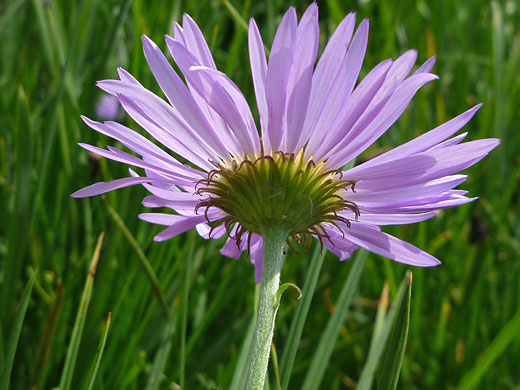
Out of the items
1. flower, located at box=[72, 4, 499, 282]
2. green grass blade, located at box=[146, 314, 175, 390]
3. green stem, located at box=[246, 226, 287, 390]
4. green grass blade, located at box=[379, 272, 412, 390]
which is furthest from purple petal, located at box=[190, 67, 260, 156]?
green grass blade, located at box=[146, 314, 175, 390]

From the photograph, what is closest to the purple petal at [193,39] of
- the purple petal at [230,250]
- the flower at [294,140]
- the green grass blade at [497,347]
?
the flower at [294,140]

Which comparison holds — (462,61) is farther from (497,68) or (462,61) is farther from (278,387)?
(278,387)

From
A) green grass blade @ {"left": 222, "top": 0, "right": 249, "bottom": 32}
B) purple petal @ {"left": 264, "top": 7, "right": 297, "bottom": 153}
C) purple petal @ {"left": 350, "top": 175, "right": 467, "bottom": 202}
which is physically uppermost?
green grass blade @ {"left": 222, "top": 0, "right": 249, "bottom": 32}

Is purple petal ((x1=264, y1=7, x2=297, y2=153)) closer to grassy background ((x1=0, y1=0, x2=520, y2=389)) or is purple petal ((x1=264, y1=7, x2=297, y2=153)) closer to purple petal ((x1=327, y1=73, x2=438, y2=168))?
purple petal ((x1=327, y1=73, x2=438, y2=168))

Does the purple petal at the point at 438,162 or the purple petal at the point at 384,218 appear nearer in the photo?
the purple petal at the point at 438,162

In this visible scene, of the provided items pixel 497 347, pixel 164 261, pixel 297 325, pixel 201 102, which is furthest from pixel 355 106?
pixel 164 261

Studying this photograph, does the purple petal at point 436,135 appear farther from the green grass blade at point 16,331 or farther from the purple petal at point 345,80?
the green grass blade at point 16,331

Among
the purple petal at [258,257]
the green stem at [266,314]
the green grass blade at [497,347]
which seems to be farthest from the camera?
the green grass blade at [497,347]
